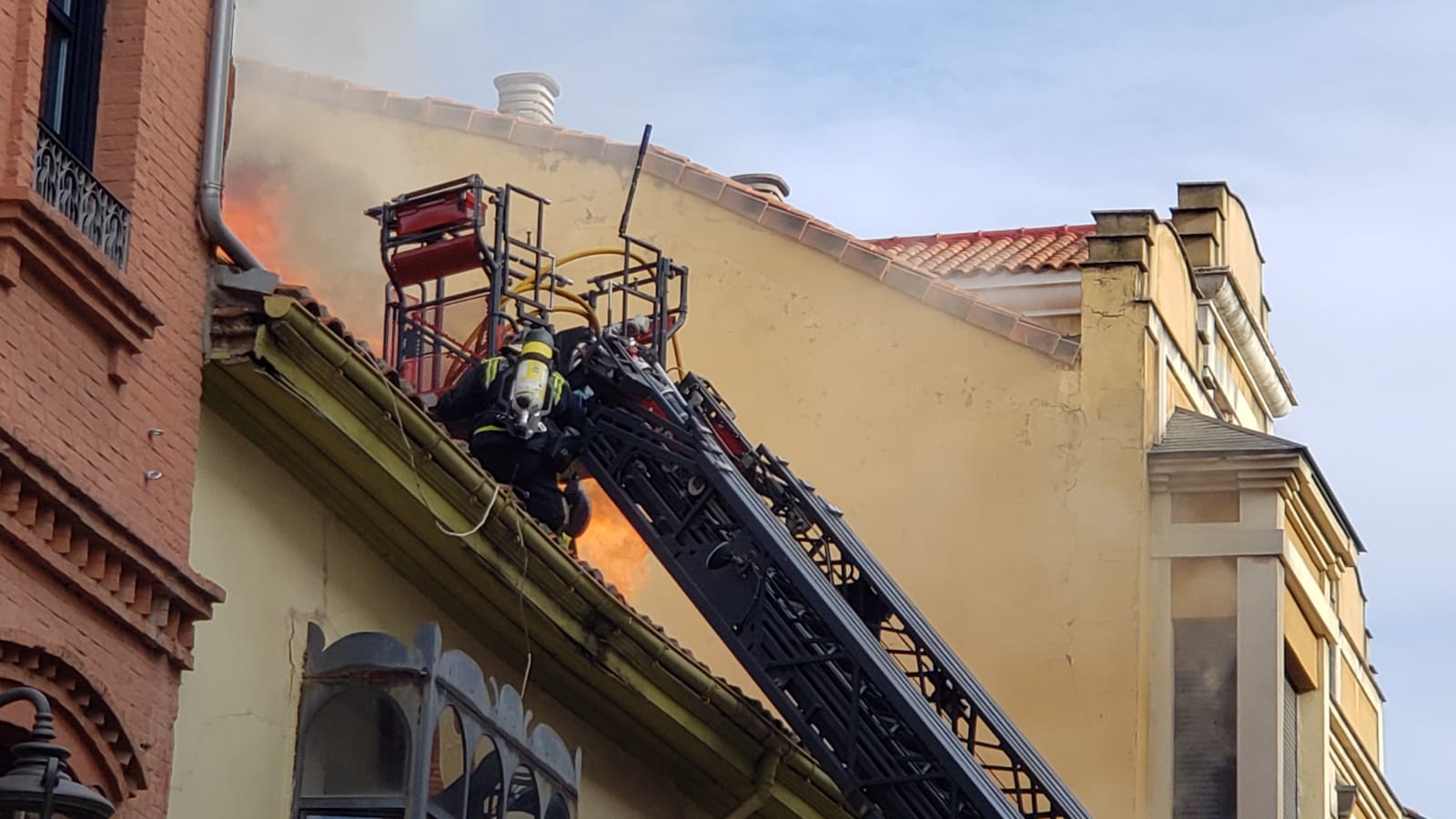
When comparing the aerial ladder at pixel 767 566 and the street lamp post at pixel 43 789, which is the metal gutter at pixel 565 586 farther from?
the street lamp post at pixel 43 789

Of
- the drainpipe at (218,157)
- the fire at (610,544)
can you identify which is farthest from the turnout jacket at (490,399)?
the fire at (610,544)

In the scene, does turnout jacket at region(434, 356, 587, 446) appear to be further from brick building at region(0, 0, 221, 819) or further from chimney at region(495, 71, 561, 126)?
chimney at region(495, 71, 561, 126)

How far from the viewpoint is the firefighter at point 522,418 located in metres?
14.6

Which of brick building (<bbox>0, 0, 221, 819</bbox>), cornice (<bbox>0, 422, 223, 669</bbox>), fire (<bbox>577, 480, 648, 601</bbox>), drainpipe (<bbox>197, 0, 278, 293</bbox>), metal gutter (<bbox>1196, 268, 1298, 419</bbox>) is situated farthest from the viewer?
metal gutter (<bbox>1196, 268, 1298, 419</bbox>)

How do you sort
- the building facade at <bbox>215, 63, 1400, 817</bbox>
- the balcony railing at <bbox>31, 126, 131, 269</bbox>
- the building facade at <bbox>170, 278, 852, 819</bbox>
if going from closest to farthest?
the balcony railing at <bbox>31, 126, 131, 269</bbox>, the building facade at <bbox>170, 278, 852, 819</bbox>, the building facade at <bbox>215, 63, 1400, 817</bbox>

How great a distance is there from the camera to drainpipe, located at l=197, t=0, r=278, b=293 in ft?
34.1

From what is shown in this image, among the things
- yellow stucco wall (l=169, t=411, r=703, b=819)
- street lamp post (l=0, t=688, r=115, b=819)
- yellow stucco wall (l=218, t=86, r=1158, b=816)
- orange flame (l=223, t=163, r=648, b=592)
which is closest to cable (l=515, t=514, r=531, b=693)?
yellow stucco wall (l=169, t=411, r=703, b=819)

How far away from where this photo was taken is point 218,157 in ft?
34.6

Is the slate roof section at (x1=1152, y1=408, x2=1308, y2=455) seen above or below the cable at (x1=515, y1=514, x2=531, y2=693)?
above

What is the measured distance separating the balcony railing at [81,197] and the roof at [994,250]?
12371 mm

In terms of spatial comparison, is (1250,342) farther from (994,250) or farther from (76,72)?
(76,72)

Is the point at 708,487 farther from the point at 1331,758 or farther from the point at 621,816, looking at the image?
the point at 1331,758

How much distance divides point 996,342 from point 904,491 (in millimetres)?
1360

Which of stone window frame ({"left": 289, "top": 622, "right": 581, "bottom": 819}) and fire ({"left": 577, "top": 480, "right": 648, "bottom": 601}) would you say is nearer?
stone window frame ({"left": 289, "top": 622, "right": 581, "bottom": 819})
